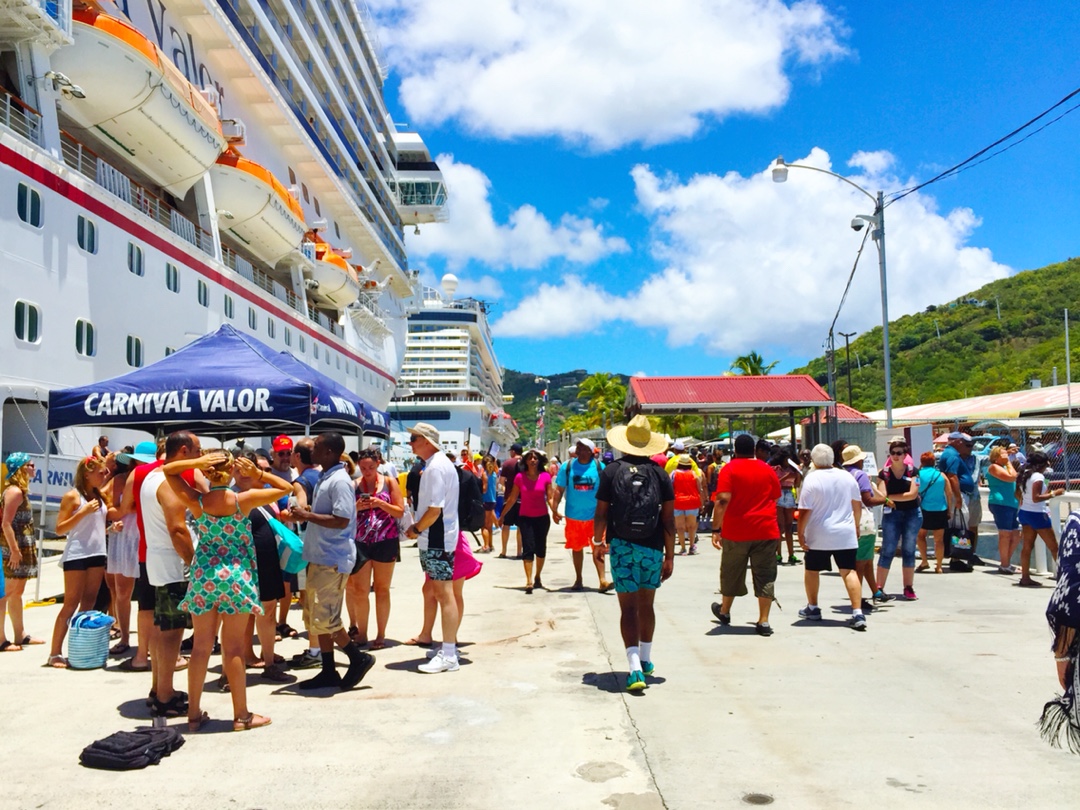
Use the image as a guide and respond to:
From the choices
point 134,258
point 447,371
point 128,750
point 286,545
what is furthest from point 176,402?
point 447,371

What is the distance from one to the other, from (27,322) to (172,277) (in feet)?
17.5

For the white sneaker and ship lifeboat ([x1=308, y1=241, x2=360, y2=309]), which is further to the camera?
ship lifeboat ([x1=308, y1=241, x2=360, y2=309])

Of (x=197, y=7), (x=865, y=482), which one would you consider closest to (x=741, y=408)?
(x=865, y=482)

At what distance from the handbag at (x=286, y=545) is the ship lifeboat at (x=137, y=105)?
14.4 metres

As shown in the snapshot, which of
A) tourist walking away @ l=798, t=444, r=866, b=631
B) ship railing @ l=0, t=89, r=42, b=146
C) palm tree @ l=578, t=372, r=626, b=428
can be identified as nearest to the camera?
tourist walking away @ l=798, t=444, r=866, b=631

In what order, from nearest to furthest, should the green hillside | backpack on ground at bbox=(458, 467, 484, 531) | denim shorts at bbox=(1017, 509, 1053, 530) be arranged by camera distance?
1. backpack on ground at bbox=(458, 467, 484, 531)
2. denim shorts at bbox=(1017, 509, 1053, 530)
3. the green hillside

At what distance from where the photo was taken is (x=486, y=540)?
15.5 meters

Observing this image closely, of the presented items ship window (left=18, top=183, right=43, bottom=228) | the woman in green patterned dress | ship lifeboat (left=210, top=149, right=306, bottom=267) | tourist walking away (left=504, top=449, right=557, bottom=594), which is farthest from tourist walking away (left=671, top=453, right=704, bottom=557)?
ship lifeboat (left=210, top=149, right=306, bottom=267)

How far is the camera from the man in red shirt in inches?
301

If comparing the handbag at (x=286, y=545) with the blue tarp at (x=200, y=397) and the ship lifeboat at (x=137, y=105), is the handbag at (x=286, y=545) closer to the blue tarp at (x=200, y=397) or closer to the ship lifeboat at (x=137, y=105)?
the blue tarp at (x=200, y=397)

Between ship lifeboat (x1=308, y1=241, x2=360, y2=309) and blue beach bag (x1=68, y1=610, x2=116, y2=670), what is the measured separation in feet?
86.5

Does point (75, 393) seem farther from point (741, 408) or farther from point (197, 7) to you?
point (197, 7)

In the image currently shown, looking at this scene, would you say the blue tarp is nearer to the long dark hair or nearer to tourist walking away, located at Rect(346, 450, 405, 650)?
tourist walking away, located at Rect(346, 450, 405, 650)

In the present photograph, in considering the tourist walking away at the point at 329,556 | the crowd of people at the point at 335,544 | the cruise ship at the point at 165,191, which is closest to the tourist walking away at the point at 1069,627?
the crowd of people at the point at 335,544
